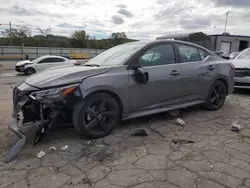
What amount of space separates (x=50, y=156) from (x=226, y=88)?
405 centimetres

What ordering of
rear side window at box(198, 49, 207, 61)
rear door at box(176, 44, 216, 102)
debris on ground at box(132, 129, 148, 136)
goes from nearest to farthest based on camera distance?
debris on ground at box(132, 129, 148, 136), rear door at box(176, 44, 216, 102), rear side window at box(198, 49, 207, 61)

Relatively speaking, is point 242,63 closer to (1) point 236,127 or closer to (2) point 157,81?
(1) point 236,127

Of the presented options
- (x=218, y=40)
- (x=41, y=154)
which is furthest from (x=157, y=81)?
(x=218, y=40)

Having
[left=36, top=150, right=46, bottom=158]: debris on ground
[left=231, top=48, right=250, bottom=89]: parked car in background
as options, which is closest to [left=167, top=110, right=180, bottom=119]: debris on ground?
[left=36, top=150, right=46, bottom=158]: debris on ground

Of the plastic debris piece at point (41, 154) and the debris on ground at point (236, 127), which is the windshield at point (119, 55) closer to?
the plastic debris piece at point (41, 154)

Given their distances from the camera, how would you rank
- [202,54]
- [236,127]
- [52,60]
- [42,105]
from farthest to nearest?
[52,60] → [202,54] → [236,127] → [42,105]

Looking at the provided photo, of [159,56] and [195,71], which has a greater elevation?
[159,56]

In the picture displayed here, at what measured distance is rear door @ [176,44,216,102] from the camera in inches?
170

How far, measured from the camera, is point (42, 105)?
3068 mm

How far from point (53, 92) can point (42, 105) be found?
0.76 feet

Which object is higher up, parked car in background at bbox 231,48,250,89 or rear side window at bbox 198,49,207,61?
rear side window at bbox 198,49,207,61

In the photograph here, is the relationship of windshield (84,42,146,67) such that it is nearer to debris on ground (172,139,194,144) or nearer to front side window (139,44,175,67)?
front side window (139,44,175,67)

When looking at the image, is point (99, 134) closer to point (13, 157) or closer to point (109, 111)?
point (109, 111)

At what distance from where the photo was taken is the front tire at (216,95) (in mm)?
4844
